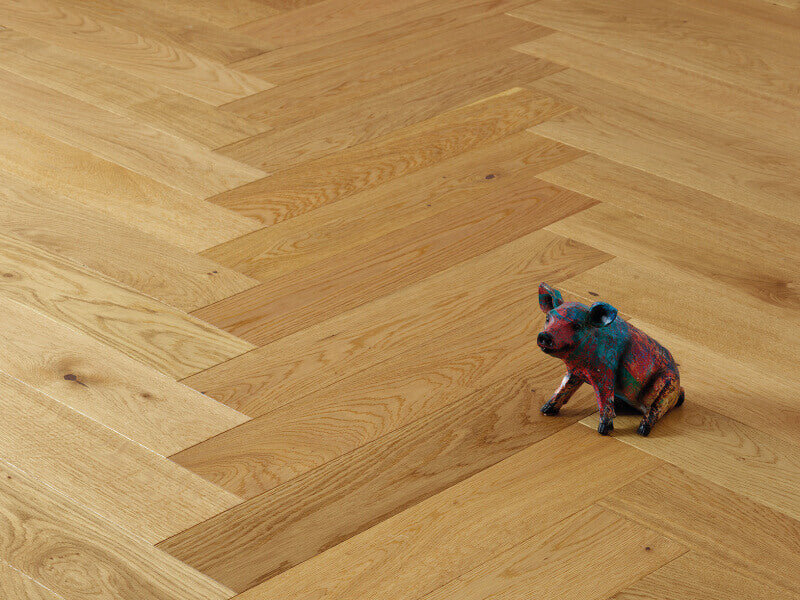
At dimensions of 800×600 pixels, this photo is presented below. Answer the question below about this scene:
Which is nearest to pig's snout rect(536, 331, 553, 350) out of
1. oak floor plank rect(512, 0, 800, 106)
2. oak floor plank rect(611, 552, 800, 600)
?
oak floor plank rect(611, 552, 800, 600)

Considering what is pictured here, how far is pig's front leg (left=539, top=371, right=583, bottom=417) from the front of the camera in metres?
1.31

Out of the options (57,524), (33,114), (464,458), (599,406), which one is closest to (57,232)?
(33,114)

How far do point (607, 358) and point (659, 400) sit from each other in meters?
0.09

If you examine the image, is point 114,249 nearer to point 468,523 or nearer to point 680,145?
point 468,523

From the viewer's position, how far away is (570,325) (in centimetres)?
124

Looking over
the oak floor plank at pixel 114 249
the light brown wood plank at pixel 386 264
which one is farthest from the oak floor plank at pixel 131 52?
the light brown wood plank at pixel 386 264

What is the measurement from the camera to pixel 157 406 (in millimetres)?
1345

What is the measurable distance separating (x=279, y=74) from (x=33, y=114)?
1.56ft

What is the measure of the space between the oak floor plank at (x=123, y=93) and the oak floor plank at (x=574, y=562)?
3.44 feet

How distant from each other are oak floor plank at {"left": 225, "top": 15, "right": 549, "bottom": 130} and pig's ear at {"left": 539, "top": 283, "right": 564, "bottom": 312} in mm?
808

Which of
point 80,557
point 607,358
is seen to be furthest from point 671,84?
point 80,557

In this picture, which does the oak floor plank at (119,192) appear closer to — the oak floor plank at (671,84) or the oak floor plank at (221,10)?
the oak floor plank at (221,10)

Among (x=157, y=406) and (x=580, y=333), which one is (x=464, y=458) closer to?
(x=580, y=333)

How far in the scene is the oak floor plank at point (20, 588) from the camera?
1071 millimetres
